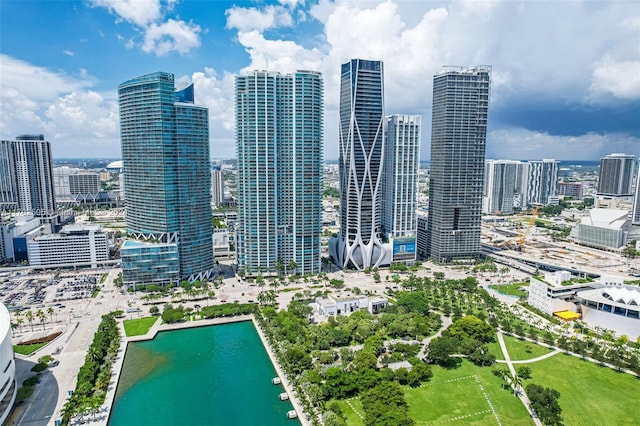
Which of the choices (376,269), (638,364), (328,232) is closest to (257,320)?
(376,269)

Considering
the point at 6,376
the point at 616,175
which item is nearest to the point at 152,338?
the point at 6,376

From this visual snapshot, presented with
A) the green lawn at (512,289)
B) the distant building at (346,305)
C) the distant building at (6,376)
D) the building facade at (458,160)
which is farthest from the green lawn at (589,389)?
the distant building at (6,376)

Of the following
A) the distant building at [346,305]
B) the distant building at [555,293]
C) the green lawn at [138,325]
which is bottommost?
the green lawn at [138,325]

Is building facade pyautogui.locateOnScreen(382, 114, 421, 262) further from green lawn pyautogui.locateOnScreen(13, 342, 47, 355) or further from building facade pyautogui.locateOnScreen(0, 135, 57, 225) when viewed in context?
building facade pyautogui.locateOnScreen(0, 135, 57, 225)

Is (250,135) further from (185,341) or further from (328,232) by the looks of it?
(328,232)

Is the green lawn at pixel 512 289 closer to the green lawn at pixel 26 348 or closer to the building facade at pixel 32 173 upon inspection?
the green lawn at pixel 26 348

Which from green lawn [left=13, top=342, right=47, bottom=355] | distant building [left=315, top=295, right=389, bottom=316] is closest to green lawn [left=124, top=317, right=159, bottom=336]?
green lawn [left=13, top=342, right=47, bottom=355]
